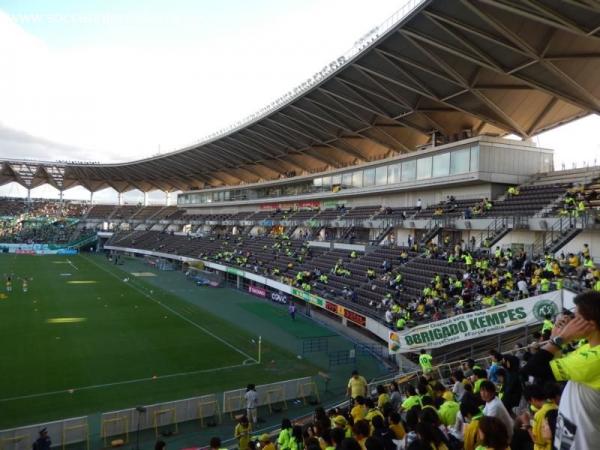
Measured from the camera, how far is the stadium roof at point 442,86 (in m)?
21.8

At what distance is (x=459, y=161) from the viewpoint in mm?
30094

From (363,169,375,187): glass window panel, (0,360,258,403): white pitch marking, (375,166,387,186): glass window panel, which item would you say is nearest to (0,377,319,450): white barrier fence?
(0,360,258,403): white pitch marking

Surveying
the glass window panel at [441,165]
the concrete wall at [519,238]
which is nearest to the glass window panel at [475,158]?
the glass window panel at [441,165]

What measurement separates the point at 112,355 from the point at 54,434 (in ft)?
27.2

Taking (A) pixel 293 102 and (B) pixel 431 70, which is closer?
(B) pixel 431 70

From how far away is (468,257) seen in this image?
860 inches

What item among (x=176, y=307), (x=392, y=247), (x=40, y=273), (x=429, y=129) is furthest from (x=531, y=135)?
(x=40, y=273)

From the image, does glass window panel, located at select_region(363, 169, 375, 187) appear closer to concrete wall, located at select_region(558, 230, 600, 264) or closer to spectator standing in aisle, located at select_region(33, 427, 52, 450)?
concrete wall, located at select_region(558, 230, 600, 264)

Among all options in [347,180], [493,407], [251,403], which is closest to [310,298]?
[251,403]

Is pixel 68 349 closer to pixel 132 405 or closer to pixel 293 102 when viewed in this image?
pixel 132 405

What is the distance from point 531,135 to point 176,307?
98.9 ft

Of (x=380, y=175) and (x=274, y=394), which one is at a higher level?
(x=380, y=175)

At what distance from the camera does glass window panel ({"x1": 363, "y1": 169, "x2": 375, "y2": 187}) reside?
40731 millimetres

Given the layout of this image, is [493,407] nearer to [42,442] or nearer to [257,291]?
[42,442]
